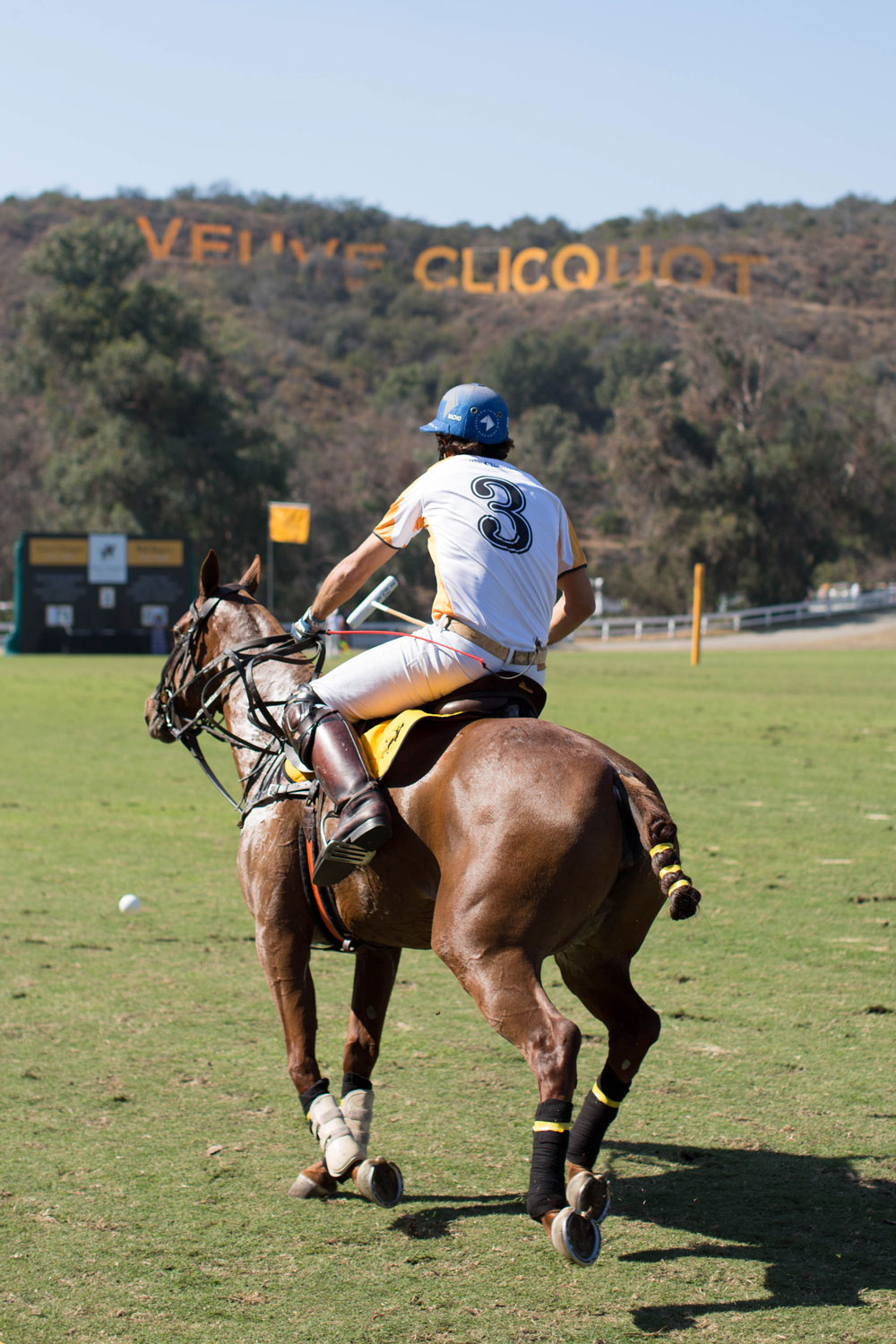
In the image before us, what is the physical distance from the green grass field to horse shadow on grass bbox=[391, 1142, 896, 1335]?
0.04 ft

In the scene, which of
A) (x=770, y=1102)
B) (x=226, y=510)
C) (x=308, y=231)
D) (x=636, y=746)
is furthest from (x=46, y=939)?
(x=308, y=231)

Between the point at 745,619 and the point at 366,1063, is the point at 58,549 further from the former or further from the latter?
the point at 366,1063

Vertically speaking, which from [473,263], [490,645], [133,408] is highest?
[473,263]

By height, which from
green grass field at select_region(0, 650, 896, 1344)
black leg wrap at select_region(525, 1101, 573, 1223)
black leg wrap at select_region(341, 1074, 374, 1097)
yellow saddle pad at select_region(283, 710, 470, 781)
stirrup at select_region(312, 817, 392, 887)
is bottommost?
green grass field at select_region(0, 650, 896, 1344)

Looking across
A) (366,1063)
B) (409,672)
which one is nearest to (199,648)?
(409,672)

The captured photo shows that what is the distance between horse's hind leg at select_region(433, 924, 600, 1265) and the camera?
3.31 metres

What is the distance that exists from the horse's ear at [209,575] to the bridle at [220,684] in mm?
43

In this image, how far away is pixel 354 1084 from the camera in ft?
14.6

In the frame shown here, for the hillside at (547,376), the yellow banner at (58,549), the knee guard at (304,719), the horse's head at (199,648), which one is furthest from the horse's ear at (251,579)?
the hillside at (547,376)

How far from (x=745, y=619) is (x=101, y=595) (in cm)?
2741

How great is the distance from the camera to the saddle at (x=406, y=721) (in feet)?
13.1

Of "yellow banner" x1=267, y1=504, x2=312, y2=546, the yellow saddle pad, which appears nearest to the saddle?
the yellow saddle pad

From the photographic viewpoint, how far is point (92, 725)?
62.0 ft

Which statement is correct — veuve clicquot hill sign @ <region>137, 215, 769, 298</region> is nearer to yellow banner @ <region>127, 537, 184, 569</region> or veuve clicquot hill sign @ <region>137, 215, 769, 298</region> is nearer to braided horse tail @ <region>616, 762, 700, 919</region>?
yellow banner @ <region>127, 537, 184, 569</region>
